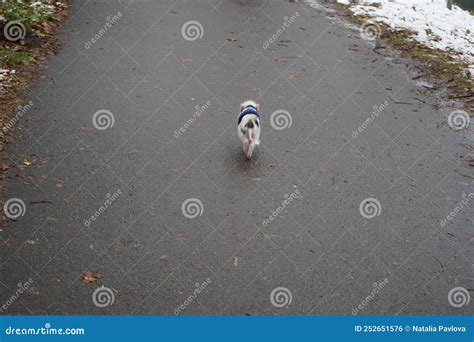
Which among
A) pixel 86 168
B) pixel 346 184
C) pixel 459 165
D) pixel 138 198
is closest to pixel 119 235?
pixel 138 198

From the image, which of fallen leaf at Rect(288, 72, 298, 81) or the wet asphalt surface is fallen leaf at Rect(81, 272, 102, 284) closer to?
the wet asphalt surface

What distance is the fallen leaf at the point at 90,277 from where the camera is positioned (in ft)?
18.1

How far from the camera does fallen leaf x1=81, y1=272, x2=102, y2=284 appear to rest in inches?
217

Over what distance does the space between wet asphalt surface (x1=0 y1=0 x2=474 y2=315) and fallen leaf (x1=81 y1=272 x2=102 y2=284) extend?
0.03 m

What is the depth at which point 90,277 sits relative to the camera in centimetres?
556

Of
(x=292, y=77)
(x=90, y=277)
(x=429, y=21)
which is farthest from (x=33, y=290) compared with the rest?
(x=429, y=21)

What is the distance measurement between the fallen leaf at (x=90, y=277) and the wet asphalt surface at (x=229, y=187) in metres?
0.03

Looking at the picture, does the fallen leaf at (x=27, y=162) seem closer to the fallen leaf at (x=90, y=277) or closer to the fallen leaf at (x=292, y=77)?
the fallen leaf at (x=90, y=277)

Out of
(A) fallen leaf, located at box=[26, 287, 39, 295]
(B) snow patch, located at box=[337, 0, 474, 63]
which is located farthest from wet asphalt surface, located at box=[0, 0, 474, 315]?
(B) snow patch, located at box=[337, 0, 474, 63]

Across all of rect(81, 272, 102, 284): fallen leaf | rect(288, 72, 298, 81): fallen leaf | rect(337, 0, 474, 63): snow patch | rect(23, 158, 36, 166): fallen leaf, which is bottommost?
rect(23, 158, 36, 166): fallen leaf

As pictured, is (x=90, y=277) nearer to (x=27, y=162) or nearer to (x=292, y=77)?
(x=27, y=162)

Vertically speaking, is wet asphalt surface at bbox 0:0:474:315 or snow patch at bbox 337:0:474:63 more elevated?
snow patch at bbox 337:0:474:63

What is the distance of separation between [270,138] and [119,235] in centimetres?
337

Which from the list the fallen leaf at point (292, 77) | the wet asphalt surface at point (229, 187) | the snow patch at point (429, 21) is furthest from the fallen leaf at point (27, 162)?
the snow patch at point (429, 21)
